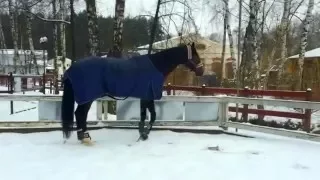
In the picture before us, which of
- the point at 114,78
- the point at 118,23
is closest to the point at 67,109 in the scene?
the point at 114,78

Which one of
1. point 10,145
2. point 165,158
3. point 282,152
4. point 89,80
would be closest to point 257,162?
point 282,152

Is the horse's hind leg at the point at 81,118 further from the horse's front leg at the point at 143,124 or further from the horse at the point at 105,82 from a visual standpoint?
the horse's front leg at the point at 143,124

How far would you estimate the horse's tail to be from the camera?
6.38m

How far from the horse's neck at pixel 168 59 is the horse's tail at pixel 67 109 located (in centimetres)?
140

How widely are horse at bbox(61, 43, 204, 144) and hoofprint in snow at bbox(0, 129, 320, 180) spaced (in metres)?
0.47

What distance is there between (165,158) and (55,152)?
62.5 inches

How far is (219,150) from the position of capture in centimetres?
610

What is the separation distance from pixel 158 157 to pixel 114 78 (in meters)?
1.54

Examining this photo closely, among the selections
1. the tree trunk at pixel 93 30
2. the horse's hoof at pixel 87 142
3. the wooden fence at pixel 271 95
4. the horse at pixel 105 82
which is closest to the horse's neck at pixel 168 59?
the horse at pixel 105 82

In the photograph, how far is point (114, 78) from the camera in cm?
643

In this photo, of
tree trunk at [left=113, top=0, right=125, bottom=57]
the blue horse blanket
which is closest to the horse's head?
the blue horse blanket

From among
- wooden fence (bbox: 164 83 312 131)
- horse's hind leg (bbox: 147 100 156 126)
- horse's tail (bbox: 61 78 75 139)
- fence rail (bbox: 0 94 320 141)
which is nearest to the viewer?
horse's tail (bbox: 61 78 75 139)

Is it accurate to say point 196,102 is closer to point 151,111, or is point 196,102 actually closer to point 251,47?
point 151,111

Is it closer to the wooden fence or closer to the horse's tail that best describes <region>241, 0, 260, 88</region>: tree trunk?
the wooden fence
